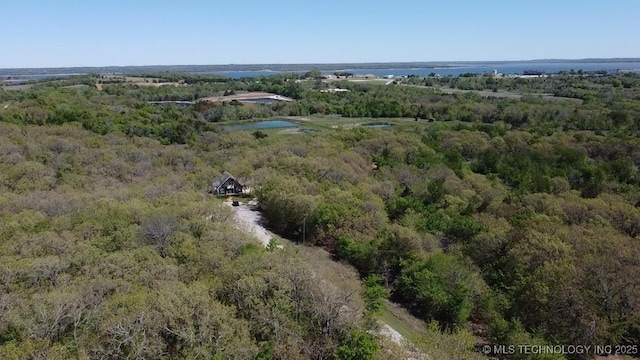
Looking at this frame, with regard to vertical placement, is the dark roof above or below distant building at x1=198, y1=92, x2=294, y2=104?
below

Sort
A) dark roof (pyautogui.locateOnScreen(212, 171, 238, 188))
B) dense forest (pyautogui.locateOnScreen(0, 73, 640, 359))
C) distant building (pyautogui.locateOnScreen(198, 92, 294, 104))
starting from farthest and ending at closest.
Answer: distant building (pyautogui.locateOnScreen(198, 92, 294, 104)) < dark roof (pyautogui.locateOnScreen(212, 171, 238, 188)) < dense forest (pyautogui.locateOnScreen(0, 73, 640, 359))

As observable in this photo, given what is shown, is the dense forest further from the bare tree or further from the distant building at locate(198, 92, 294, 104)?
the distant building at locate(198, 92, 294, 104)

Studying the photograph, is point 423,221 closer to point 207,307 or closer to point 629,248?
point 629,248

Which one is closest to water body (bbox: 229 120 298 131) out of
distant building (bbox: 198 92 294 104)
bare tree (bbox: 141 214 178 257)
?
distant building (bbox: 198 92 294 104)

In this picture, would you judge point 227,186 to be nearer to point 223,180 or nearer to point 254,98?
point 223,180

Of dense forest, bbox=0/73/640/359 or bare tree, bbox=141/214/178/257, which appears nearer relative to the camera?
dense forest, bbox=0/73/640/359

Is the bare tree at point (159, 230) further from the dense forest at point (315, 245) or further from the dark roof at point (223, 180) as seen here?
the dark roof at point (223, 180)
